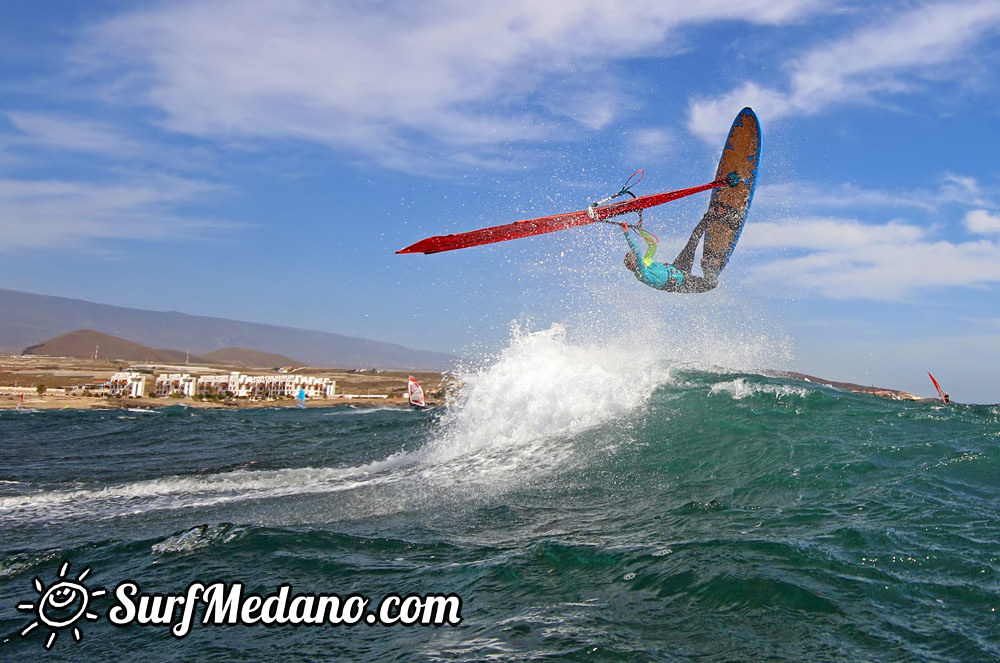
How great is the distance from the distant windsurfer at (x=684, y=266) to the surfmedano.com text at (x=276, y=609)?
823 cm

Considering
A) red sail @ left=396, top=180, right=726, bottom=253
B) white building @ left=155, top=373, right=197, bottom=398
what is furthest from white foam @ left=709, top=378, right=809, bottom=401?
white building @ left=155, top=373, right=197, bottom=398

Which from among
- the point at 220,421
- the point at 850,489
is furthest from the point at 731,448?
the point at 220,421

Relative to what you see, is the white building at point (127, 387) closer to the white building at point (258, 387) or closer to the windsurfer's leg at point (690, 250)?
the white building at point (258, 387)

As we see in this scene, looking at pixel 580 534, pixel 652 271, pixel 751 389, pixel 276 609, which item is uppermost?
pixel 652 271

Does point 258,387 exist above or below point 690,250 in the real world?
below

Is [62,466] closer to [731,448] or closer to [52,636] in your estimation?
[52,636]

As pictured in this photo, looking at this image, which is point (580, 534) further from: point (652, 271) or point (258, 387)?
point (258, 387)

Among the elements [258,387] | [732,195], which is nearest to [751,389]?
[732,195]

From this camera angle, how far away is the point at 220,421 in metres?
22.8

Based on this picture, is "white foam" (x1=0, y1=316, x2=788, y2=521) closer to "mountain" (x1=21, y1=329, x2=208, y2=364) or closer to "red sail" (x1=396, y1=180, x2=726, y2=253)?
Answer: "red sail" (x1=396, y1=180, x2=726, y2=253)

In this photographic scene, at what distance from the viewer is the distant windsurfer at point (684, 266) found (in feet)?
39.4

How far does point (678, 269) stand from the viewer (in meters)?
13.1

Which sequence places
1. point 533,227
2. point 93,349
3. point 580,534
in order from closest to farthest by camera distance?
point 580,534
point 533,227
point 93,349

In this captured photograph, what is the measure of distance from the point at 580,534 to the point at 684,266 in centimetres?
847
